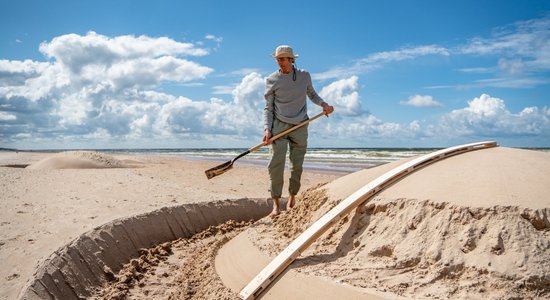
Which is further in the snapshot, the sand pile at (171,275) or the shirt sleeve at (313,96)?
the shirt sleeve at (313,96)

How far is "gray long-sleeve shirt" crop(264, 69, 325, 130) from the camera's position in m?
4.07

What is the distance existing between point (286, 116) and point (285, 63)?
20.2 inches

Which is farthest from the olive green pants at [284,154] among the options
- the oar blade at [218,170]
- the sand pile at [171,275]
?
the oar blade at [218,170]

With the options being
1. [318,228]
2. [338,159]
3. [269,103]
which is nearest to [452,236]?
[318,228]

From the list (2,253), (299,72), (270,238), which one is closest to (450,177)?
(270,238)

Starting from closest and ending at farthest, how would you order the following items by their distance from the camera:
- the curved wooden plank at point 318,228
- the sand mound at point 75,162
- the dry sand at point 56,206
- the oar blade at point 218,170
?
the curved wooden plank at point 318,228
the dry sand at point 56,206
the oar blade at point 218,170
the sand mound at point 75,162

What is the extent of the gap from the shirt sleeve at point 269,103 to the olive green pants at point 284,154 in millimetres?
68

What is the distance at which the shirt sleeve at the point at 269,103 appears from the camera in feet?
13.5

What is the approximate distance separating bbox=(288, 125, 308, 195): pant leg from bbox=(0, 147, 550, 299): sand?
0.45 m

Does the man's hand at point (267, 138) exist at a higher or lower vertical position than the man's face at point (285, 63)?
lower

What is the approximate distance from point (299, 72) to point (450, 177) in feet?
6.28

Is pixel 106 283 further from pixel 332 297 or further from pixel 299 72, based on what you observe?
pixel 299 72

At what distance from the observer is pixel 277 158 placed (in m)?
4.14

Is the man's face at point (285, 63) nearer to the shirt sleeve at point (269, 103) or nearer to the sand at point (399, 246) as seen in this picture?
the shirt sleeve at point (269, 103)
